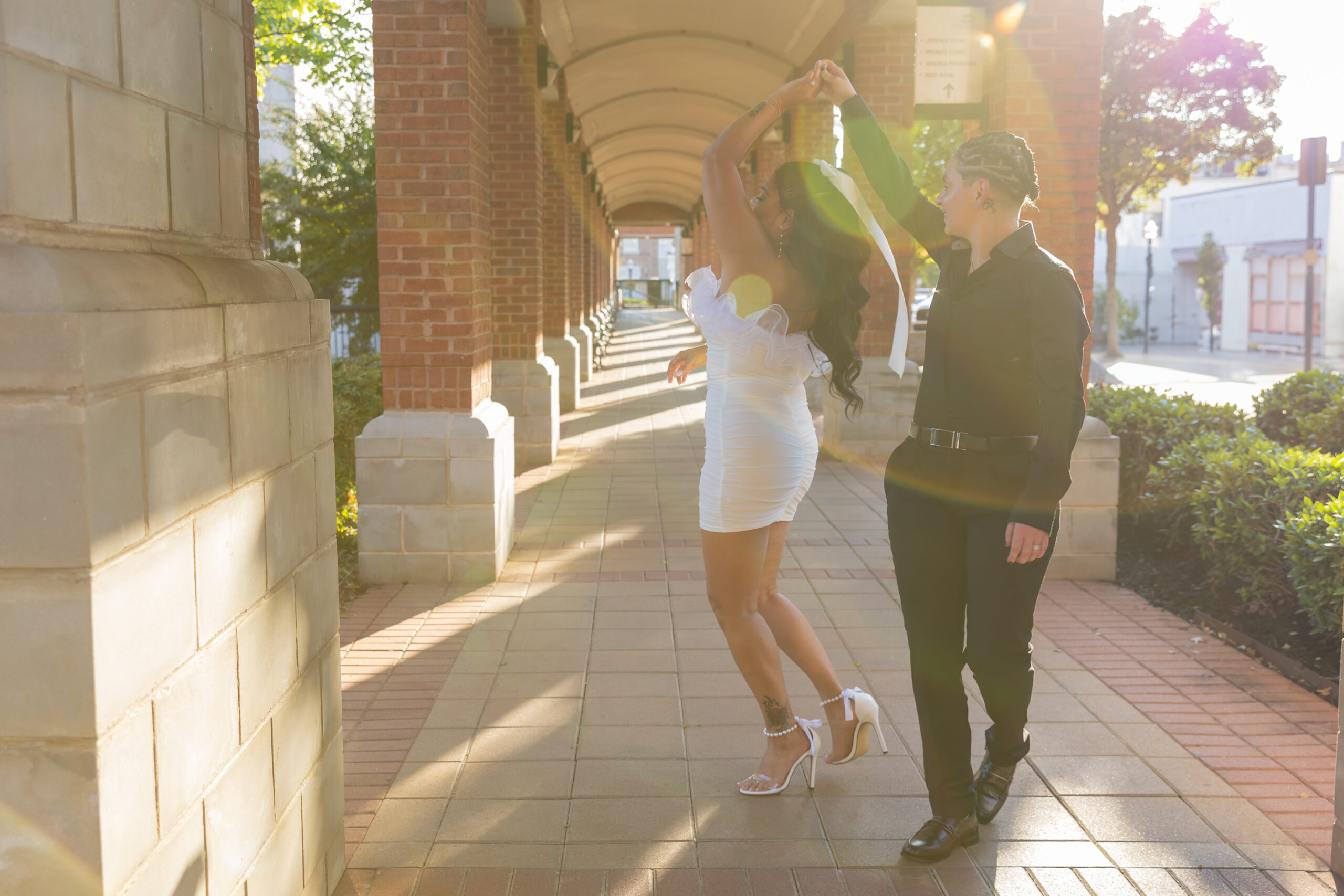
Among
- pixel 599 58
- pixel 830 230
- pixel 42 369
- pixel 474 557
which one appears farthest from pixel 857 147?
pixel 599 58

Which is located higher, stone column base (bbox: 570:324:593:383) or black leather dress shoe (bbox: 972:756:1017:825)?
stone column base (bbox: 570:324:593:383)

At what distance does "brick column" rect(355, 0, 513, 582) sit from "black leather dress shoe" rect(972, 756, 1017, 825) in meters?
3.55

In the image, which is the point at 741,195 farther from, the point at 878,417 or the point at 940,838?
the point at 878,417

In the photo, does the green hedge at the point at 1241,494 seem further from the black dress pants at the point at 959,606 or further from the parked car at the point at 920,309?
the parked car at the point at 920,309

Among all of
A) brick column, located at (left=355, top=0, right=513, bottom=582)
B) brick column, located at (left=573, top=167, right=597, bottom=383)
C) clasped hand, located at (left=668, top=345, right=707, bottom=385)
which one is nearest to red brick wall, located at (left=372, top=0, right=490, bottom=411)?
brick column, located at (left=355, top=0, right=513, bottom=582)

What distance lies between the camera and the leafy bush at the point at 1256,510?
562 cm

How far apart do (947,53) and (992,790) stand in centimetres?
596

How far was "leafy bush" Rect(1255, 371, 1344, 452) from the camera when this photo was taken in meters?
8.43

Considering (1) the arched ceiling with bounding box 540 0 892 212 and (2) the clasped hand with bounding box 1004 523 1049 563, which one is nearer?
(2) the clasped hand with bounding box 1004 523 1049 563

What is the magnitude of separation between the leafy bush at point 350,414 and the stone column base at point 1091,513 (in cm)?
446

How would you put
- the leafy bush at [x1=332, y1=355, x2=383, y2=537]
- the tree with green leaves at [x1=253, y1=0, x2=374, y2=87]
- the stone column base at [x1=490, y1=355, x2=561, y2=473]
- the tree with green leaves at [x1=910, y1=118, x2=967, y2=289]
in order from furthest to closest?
the tree with green leaves at [x1=910, y1=118, x2=967, y2=289] < the tree with green leaves at [x1=253, y1=0, x2=374, y2=87] < the stone column base at [x1=490, y1=355, x2=561, y2=473] < the leafy bush at [x1=332, y1=355, x2=383, y2=537]

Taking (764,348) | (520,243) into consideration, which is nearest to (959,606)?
(764,348)

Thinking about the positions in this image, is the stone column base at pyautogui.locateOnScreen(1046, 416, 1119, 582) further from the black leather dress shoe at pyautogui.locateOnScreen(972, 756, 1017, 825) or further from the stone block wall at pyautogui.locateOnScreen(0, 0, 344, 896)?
the stone block wall at pyautogui.locateOnScreen(0, 0, 344, 896)

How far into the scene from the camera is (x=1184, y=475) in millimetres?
6840
